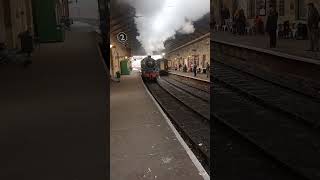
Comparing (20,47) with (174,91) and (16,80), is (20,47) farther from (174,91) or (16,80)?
(174,91)

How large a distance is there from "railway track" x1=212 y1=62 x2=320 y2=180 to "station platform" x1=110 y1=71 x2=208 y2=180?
645 millimetres

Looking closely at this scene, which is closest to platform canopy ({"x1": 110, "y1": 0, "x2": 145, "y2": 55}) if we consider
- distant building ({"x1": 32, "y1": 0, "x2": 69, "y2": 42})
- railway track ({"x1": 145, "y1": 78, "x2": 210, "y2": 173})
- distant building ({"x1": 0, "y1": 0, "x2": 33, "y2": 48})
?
railway track ({"x1": 145, "y1": 78, "x2": 210, "y2": 173})

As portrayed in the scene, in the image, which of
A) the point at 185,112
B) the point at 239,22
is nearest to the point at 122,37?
the point at 185,112

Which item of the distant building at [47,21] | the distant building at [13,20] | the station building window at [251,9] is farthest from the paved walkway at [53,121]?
the distant building at [47,21]

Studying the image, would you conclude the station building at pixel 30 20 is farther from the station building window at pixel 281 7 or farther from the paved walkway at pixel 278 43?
the station building window at pixel 281 7

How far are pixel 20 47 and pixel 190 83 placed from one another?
8645mm

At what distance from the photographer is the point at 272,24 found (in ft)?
6.00

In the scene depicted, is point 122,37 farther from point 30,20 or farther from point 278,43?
point 30,20

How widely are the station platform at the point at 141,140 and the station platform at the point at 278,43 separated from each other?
2.29 ft

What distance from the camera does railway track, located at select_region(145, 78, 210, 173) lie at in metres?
2.30

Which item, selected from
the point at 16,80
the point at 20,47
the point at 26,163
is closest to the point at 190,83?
the point at 26,163

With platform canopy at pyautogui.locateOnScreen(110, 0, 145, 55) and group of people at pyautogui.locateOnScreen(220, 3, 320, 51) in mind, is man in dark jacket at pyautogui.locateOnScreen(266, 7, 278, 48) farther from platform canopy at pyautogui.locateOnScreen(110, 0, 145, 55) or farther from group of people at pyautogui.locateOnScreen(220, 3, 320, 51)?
platform canopy at pyautogui.locateOnScreen(110, 0, 145, 55)

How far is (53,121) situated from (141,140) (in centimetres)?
202

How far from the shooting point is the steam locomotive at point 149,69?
7.38 feet
